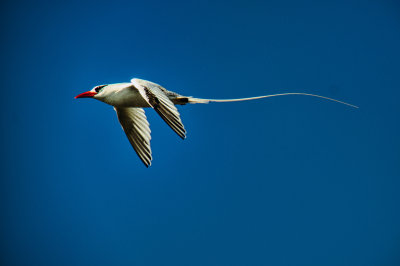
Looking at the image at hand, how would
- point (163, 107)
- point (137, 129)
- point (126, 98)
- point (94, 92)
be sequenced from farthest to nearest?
1. point (137, 129)
2. point (94, 92)
3. point (126, 98)
4. point (163, 107)

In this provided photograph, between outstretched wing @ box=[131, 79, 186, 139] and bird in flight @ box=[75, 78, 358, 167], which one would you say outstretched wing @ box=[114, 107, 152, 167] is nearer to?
bird in flight @ box=[75, 78, 358, 167]

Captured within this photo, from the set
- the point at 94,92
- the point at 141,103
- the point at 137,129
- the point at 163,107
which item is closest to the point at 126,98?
the point at 141,103

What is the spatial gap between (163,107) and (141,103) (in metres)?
0.97

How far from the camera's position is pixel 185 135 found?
2.80m

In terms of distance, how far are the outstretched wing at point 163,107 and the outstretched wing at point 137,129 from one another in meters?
1.13

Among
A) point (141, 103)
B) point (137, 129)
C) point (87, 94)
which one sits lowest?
point (137, 129)

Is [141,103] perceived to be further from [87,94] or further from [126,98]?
[87,94]

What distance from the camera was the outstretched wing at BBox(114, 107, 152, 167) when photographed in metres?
4.30

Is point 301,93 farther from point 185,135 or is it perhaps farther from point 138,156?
point 138,156

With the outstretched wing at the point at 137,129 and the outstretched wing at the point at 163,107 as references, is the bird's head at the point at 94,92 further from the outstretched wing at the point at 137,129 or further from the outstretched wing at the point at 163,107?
the outstretched wing at the point at 163,107

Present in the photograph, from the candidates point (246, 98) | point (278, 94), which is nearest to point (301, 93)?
point (278, 94)

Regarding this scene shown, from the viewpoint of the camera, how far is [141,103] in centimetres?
394

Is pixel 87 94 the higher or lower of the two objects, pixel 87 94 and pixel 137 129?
the higher

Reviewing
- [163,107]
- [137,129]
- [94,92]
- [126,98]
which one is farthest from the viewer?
[137,129]
